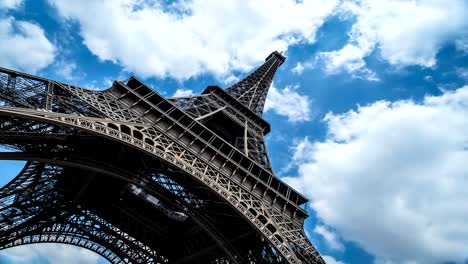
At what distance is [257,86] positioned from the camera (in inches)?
1597

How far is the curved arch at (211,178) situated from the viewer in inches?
499

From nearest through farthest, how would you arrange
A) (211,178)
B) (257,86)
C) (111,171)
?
(111,171) → (211,178) → (257,86)

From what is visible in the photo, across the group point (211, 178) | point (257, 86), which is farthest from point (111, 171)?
point (257, 86)

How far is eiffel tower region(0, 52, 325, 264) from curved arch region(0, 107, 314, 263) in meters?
0.06

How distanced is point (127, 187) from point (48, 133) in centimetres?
1040

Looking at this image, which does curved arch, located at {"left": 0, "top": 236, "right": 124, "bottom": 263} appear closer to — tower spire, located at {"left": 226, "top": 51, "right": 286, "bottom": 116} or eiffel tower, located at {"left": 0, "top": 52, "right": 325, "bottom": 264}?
eiffel tower, located at {"left": 0, "top": 52, "right": 325, "bottom": 264}

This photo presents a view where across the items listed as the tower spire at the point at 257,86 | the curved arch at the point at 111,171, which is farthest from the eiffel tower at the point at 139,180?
the tower spire at the point at 257,86

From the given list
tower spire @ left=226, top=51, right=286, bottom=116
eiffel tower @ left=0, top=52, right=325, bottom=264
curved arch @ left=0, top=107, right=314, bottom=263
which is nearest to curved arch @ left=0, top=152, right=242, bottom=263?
eiffel tower @ left=0, top=52, right=325, bottom=264

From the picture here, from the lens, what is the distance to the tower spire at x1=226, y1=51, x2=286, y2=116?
121 feet

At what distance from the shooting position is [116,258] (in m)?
27.9

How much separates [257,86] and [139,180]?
2543 centimetres

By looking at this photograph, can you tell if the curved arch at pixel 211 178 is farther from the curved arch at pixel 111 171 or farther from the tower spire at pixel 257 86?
the tower spire at pixel 257 86

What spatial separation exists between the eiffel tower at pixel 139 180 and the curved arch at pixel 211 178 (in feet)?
0.20

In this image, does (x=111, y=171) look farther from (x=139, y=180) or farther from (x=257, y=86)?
(x=257, y=86)
